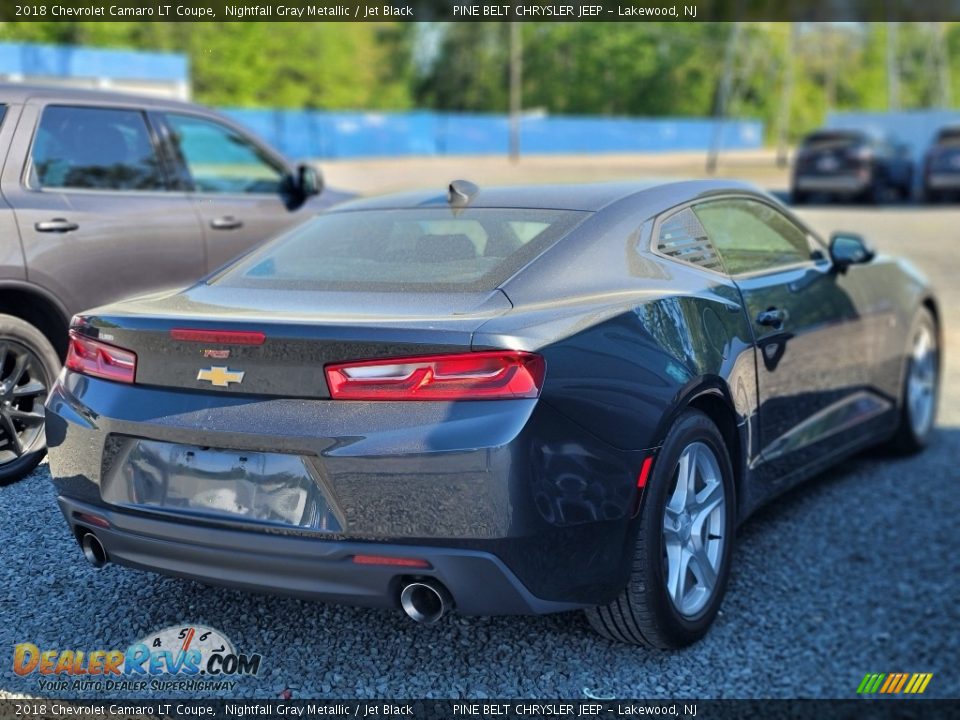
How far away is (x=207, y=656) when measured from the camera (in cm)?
329

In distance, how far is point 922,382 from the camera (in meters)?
5.95

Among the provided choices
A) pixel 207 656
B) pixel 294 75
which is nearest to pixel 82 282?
pixel 207 656

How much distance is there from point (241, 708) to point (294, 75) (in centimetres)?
7043

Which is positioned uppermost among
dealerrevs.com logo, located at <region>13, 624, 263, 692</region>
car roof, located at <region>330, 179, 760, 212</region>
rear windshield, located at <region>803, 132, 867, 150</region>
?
car roof, located at <region>330, 179, 760, 212</region>

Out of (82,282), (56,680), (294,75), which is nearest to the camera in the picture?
(56,680)

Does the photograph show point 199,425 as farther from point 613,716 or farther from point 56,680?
point 613,716

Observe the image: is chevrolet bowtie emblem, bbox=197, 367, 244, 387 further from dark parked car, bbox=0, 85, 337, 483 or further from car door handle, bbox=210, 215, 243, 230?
car door handle, bbox=210, 215, 243, 230

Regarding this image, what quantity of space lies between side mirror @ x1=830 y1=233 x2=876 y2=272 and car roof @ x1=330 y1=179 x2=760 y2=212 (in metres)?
0.70

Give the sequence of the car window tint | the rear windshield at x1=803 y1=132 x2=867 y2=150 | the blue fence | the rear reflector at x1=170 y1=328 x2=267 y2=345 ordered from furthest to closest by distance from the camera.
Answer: the blue fence
the rear windshield at x1=803 y1=132 x2=867 y2=150
the car window tint
the rear reflector at x1=170 y1=328 x2=267 y2=345

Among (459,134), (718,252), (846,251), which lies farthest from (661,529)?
(459,134)

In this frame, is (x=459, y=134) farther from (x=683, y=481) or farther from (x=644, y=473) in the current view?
(x=644, y=473)

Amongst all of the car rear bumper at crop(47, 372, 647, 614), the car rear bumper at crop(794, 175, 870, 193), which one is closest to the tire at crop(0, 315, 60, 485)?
the car rear bumper at crop(47, 372, 647, 614)

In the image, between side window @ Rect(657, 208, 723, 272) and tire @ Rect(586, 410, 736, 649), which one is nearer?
tire @ Rect(586, 410, 736, 649)

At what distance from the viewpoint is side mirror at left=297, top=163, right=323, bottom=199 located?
21.0ft
